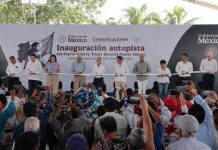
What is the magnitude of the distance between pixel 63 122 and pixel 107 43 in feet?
33.9

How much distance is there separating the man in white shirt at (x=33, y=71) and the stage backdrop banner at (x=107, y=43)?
1.28 ft

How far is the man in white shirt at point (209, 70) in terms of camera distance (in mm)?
14547

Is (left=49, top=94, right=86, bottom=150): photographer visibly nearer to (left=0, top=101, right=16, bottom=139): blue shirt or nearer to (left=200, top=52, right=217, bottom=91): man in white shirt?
(left=0, top=101, right=16, bottom=139): blue shirt

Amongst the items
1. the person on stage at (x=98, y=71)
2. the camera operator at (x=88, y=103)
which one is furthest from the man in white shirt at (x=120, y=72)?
the camera operator at (x=88, y=103)

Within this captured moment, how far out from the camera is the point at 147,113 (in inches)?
154

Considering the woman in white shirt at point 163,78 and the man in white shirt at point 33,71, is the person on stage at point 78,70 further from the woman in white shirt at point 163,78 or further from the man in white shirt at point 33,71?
the woman in white shirt at point 163,78

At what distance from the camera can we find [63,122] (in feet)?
16.9

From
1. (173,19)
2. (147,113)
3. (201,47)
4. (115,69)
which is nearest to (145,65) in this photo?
(115,69)

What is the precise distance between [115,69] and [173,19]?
17.7m

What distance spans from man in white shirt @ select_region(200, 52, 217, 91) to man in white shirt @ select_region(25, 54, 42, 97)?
518cm

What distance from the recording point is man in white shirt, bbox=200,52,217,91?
1455cm

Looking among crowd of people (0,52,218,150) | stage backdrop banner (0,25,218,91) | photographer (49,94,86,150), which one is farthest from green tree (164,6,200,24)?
photographer (49,94,86,150)

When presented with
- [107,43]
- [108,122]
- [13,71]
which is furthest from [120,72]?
[108,122]

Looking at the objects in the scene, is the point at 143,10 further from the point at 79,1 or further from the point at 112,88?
the point at 112,88
